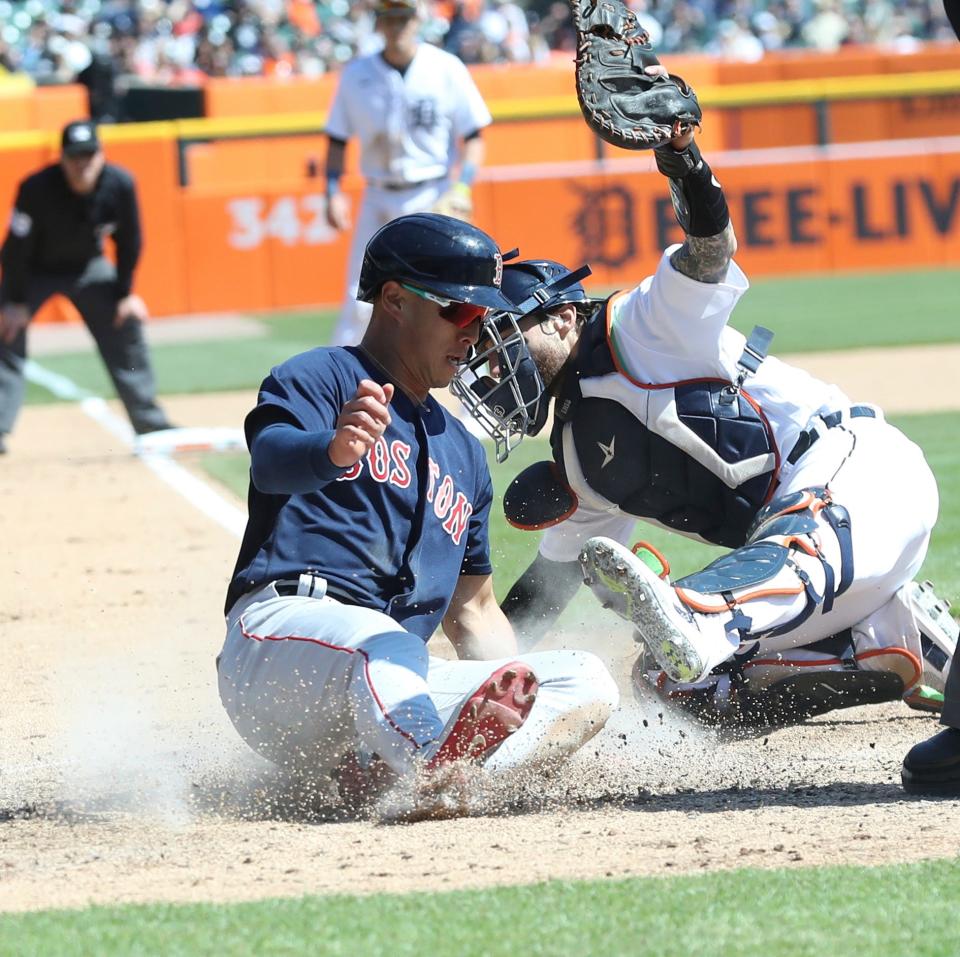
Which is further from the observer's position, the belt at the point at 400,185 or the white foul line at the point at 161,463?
the belt at the point at 400,185

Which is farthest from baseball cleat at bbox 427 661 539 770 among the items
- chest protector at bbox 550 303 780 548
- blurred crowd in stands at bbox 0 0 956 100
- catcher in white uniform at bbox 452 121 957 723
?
blurred crowd in stands at bbox 0 0 956 100

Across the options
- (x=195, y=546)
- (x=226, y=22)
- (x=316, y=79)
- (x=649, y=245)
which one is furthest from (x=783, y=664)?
(x=226, y=22)

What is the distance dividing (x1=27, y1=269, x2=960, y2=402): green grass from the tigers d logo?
161 centimetres

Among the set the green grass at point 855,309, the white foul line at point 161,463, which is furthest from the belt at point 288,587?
the green grass at point 855,309

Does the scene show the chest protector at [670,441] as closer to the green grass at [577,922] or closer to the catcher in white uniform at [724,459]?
the catcher in white uniform at [724,459]

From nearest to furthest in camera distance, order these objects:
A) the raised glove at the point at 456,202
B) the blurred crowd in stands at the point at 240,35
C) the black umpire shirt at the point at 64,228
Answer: the black umpire shirt at the point at 64,228, the raised glove at the point at 456,202, the blurred crowd in stands at the point at 240,35

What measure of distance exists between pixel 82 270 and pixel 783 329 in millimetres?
7061

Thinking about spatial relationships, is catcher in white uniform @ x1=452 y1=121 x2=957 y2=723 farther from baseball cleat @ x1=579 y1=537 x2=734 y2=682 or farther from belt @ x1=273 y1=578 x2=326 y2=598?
belt @ x1=273 y1=578 x2=326 y2=598

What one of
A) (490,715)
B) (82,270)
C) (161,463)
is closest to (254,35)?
(82,270)

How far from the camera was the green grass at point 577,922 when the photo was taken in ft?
9.34

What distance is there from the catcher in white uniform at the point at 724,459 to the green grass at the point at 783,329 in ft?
28.7

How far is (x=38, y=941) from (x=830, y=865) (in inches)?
58.8

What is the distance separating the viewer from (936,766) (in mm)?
3910

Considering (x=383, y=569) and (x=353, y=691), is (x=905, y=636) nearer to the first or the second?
(x=383, y=569)
